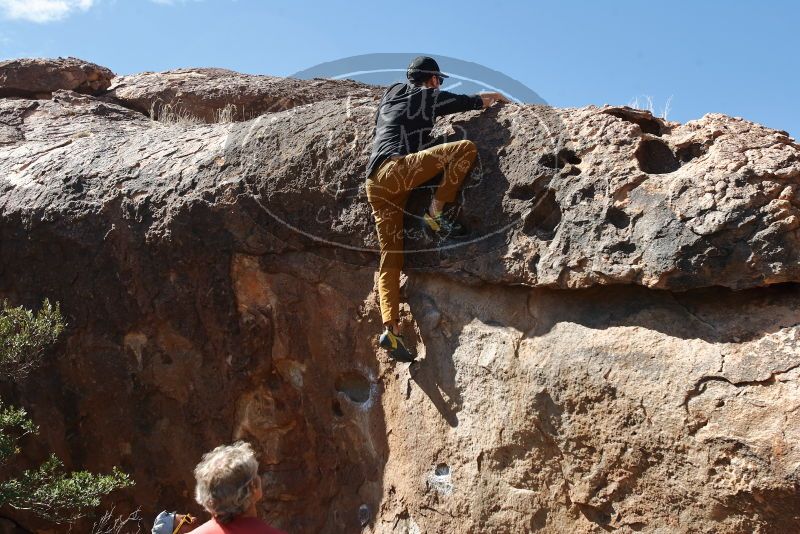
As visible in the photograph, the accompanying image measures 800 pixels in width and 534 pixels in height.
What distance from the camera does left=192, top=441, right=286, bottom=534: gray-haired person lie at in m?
2.78

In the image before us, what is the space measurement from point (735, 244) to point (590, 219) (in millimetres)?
674

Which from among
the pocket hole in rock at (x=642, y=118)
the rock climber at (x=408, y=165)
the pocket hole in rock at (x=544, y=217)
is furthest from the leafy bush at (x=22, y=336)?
the pocket hole in rock at (x=642, y=118)

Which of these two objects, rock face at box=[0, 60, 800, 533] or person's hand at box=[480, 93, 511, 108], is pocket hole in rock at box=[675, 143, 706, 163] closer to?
rock face at box=[0, 60, 800, 533]

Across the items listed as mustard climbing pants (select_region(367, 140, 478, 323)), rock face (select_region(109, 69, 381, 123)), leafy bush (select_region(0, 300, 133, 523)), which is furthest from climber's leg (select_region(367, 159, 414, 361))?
rock face (select_region(109, 69, 381, 123))

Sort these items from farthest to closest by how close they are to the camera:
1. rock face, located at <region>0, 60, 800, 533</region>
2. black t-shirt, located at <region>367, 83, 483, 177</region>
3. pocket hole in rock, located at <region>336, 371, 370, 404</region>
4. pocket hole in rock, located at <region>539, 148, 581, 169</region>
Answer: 1. pocket hole in rock, located at <region>336, 371, 370, 404</region>
2. black t-shirt, located at <region>367, 83, 483, 177</region>
3. pocket hole in rock, located at <region>539, 148, 581, 169</region>
4. rock face, located at <region>0, 60, 800, 533</region>

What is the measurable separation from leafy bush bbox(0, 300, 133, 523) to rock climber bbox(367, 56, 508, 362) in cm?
184

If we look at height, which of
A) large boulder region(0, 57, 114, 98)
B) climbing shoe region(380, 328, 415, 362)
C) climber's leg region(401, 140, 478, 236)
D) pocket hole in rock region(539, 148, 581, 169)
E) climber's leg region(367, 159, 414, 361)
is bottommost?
climbing shoe region(380, 328, 415, 362)

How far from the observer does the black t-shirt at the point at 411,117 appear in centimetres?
480

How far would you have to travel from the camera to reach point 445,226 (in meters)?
4.73

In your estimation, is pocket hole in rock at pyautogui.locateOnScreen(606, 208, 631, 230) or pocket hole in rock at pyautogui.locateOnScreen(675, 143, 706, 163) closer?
pocket hole in rock at pyautogui.locateOnScreen(606, 208, 631, 230)

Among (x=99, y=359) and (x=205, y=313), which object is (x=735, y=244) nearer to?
(x=205, y=313)

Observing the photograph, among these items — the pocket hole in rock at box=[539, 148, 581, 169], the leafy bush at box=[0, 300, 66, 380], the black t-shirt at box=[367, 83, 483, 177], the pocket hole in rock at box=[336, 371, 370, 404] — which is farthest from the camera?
the pocket hole in rock at box=[336, 371, 370, 404]

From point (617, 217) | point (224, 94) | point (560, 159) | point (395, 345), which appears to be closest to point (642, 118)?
point (560, 159)

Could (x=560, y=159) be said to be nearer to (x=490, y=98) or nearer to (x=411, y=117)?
(x=490, y=98)
